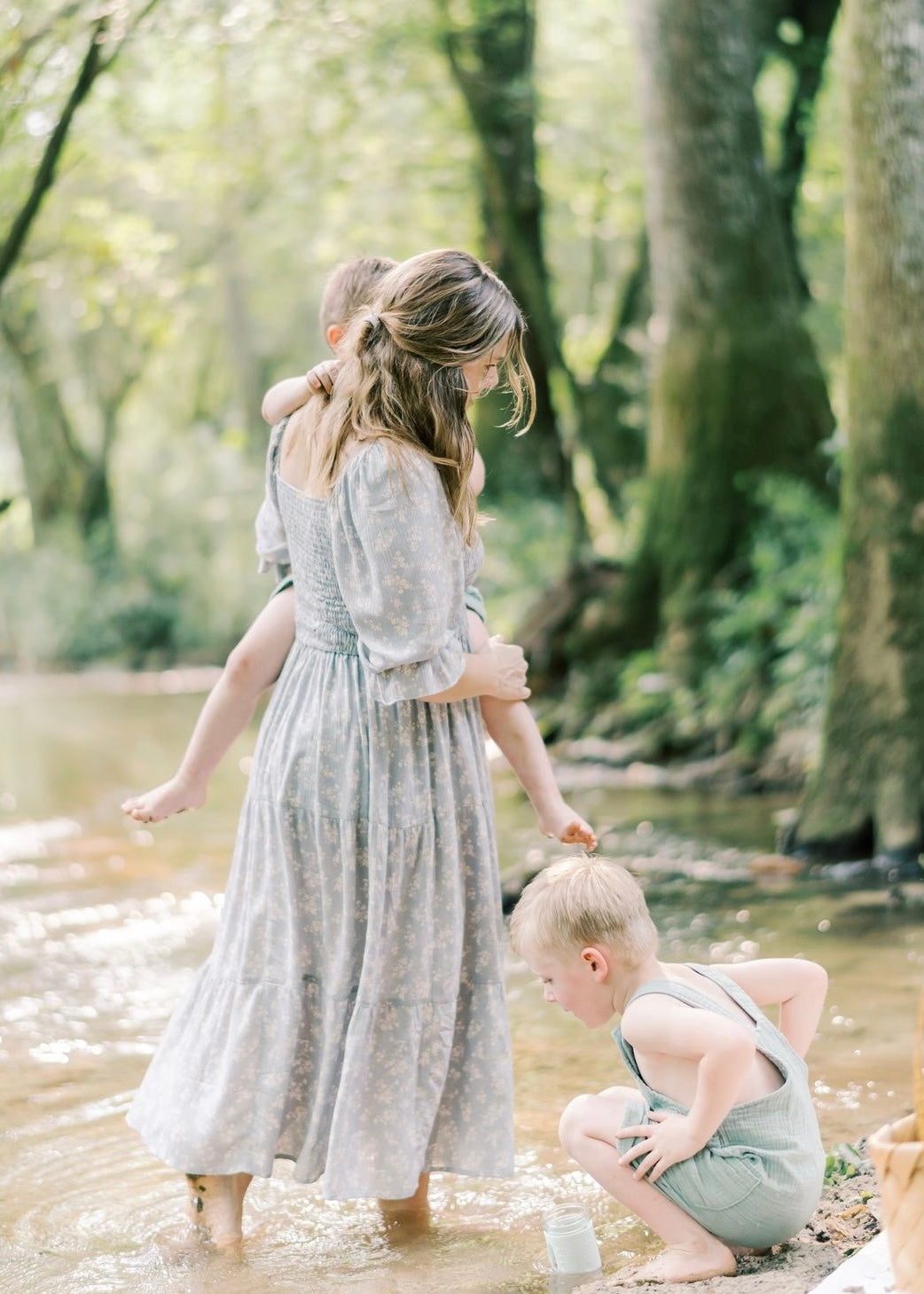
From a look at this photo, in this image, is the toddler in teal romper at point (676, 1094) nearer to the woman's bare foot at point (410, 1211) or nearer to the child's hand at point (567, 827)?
the child's hand at point (567, 827)

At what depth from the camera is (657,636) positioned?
1095 centimetres

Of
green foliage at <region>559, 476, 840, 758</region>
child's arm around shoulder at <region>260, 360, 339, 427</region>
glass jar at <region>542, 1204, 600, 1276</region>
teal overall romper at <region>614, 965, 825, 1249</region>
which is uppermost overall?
child's arm around shoulder at <region>260, 360, 339, 427</region>

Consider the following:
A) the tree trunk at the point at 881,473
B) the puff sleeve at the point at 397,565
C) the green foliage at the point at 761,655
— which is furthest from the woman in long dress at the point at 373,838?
the green foliage at the point at 761,655

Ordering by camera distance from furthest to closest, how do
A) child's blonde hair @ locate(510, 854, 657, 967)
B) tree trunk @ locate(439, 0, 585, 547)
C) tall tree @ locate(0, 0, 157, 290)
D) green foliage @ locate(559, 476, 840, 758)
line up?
tree trunk @ locate(439, 0, 585, 547), green foliage @ locate(559, 476, 840, 758), tall tree @ locate(0, 0, 157, 290), child's blonde hair @ locate(510, 854, 657, 967)

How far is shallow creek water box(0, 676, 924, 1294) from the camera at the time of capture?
3.23 m

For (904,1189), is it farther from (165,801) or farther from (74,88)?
(74,88)

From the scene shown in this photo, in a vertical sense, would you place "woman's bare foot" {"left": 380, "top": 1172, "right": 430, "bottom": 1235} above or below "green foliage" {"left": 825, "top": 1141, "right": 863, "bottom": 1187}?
above

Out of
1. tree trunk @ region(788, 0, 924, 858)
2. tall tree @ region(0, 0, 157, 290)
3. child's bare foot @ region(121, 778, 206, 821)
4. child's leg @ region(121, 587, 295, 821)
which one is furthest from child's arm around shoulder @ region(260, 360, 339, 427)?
tall tree @ region(0, 0, 157, 290)

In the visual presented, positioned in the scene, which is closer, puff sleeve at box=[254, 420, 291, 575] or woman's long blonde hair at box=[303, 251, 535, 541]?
woman's long blonde hair at box=[303, 251, 535, 541]

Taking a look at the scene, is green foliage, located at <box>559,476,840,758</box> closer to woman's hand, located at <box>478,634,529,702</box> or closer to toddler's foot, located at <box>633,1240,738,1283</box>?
woman's hand, located at <box>478,634,529,702</box>

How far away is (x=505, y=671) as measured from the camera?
10.7 feet

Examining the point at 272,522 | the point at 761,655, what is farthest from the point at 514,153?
the point at 272,522

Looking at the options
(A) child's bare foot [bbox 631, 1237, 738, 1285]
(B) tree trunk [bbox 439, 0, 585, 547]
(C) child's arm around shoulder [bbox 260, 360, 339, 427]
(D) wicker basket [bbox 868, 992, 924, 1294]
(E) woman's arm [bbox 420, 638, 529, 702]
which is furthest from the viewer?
(B) tree trunk [bbox 439, 0, 585, 547]

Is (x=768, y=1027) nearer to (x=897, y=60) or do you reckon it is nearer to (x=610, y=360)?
(x=897, y=60)
